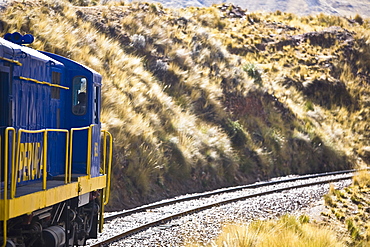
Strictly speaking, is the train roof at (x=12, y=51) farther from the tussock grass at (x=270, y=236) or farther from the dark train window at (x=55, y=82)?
the tussock grass at (x=270, y=236)

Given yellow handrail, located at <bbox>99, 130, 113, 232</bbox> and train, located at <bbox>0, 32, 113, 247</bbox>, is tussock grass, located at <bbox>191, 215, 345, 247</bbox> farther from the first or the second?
train, located at <bbox>0, 32, 113, 247</bbox>

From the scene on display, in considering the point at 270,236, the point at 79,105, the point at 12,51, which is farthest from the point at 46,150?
the point at 270,236

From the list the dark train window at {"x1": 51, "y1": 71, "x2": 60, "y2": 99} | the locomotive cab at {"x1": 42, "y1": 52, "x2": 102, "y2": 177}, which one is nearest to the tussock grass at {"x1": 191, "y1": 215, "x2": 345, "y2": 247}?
the locomotive cab at {"x1": 42, "y1": 52, "x2": 102, "y2": 177}

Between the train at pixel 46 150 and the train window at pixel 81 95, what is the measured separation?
0.06ft

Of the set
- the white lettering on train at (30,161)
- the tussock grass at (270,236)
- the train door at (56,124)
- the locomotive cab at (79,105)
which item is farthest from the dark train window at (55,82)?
the tussock grass at (270,236)

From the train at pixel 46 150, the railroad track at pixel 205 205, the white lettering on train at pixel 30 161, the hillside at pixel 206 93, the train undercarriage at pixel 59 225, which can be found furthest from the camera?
the hillside at pixel 206 93

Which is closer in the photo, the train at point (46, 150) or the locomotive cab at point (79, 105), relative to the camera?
the train at point (46, 150)

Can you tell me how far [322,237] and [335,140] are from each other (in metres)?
18.4

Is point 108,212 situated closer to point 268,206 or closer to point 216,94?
point 268,206

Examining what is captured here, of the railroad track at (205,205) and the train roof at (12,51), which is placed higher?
the train roof at (12,51)

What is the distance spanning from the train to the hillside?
461cm

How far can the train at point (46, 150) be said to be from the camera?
22.2 ft

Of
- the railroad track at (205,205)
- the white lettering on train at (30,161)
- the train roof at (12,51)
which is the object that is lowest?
the railroad track at (205,205)

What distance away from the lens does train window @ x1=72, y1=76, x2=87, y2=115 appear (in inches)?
368
